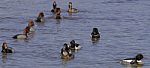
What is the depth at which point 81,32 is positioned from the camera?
2667 inches

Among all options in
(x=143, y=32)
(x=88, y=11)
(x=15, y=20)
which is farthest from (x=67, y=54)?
(x=88, y=11)

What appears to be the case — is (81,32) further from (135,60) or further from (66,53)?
(135,60)

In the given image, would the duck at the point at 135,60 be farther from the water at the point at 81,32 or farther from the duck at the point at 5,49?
the duck at the point at 5,49

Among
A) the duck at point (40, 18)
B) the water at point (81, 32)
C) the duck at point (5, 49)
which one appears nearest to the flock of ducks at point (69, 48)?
the duck at point (5, 49)

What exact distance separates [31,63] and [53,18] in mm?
26101

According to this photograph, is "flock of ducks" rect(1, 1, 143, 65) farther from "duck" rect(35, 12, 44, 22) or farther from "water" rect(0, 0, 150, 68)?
"duck" rect(35, 12, 44, 22)

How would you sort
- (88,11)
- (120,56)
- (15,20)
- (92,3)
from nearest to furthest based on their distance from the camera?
(120,56), (15,20), (88,11), (92,3)

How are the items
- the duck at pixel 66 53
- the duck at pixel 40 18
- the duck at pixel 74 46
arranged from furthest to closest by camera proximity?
the duck at pixel 40 18, the duck at pixel 74 46, the duck at pixel 66 53

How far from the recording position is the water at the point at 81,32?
53.1 meters

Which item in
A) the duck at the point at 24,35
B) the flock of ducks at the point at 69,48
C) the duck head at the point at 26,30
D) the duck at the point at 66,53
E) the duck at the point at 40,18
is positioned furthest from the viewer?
the duck at the point at 40,18

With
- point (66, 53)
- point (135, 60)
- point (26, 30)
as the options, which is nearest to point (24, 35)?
point (26, 30)

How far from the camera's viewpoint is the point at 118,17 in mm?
79062

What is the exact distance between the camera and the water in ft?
174

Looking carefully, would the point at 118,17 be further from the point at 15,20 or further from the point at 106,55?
the point at 106,55
